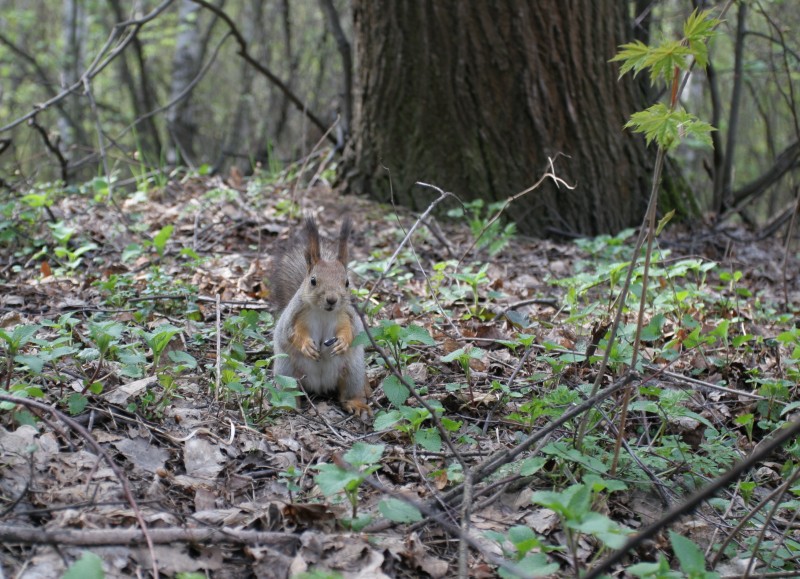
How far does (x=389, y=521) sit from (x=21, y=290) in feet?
8.08

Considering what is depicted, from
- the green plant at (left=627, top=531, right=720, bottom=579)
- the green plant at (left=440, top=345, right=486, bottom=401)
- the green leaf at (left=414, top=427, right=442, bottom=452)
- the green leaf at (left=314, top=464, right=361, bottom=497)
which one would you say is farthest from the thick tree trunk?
the green plant at (left=627, top=531, right=720, bottom=579)

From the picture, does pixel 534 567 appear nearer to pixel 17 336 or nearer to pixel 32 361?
pixel 32 361

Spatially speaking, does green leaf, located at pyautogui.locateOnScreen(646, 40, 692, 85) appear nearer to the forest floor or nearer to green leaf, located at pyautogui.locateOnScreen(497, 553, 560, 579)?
the forest floor

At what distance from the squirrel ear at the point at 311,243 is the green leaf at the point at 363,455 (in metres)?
1.04

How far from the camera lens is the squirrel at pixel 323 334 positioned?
292 centimetres

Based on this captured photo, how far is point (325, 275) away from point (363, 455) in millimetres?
992

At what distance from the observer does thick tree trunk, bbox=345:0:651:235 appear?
16.9 ft

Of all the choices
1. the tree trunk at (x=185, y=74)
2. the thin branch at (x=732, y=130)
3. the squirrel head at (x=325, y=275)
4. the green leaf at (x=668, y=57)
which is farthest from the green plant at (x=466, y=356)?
the tree trunk at (x=185, y=74)

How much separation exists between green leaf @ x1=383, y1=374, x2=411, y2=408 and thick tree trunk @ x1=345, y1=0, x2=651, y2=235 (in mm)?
2901

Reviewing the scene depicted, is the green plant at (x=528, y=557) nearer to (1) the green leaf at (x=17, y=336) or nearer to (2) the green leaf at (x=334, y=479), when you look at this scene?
(2) the green leaf at (x=334, y=479)

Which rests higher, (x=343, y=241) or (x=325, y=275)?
(x=343, y=241)

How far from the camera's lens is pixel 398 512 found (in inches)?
79.5

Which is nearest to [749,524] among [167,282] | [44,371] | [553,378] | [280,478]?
[553,378]

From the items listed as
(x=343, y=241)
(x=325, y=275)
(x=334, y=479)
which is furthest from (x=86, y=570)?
(x=343, y=241)
